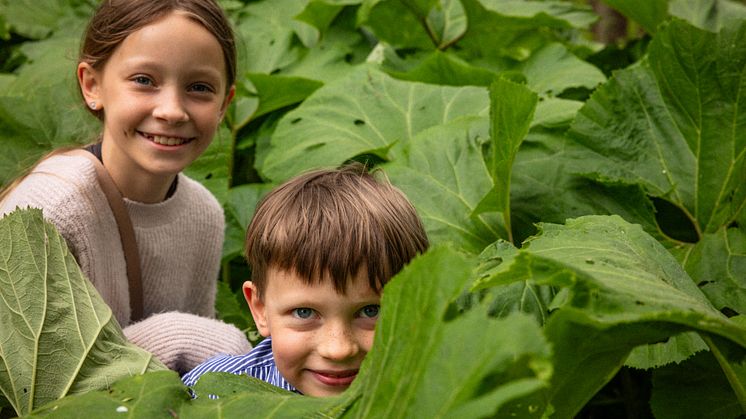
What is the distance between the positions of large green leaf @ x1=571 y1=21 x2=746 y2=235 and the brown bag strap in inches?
45.6

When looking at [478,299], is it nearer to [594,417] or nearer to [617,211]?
[617,211]

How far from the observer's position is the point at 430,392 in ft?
3.30

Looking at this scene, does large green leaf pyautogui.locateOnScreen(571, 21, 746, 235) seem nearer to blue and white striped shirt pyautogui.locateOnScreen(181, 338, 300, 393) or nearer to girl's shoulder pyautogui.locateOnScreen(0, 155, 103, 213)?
blue and white striped shirt pyautogui.locateOnScreen(181, 338, 300, 393)

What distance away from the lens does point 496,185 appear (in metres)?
2.18

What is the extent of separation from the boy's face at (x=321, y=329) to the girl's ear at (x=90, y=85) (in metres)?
1.00

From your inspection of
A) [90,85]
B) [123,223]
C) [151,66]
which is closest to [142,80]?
[151,66]

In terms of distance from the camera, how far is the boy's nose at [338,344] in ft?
5.20

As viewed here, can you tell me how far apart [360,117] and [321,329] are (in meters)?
1.37

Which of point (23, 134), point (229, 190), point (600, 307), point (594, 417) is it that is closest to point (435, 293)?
point (600, 307)

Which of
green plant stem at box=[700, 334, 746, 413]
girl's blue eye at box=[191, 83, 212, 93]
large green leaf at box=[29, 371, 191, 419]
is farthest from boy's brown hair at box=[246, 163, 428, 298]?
girl's blue eye at box=[191, 83, 212, 93]

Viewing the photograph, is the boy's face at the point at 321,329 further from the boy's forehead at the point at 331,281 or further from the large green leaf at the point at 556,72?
the large green leaf at the point at 556,72

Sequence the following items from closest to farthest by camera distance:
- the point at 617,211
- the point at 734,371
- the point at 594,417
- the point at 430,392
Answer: the point at 430,392 < the point at 734,371 < the point at 617,211 < the point at 594,417

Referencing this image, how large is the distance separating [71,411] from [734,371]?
1006 millimetres

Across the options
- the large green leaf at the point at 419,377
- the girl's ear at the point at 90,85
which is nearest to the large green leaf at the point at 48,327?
the large green leaf at the point at 419,377
